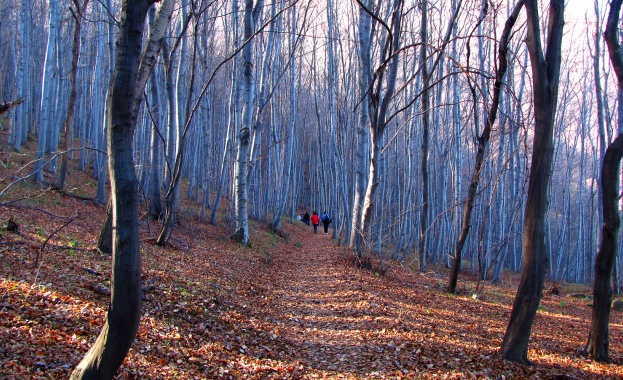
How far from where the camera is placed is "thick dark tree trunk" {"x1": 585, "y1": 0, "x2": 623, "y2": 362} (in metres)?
5.38

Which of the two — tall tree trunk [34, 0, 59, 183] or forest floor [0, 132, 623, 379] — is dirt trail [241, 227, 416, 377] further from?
tall tree trunk [34, 0, 59, 183]

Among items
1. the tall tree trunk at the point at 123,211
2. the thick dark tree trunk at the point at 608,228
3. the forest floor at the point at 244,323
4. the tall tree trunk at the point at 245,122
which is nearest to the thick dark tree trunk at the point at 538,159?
the forest floor at the point at 244,323

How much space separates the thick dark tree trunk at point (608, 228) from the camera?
538cm

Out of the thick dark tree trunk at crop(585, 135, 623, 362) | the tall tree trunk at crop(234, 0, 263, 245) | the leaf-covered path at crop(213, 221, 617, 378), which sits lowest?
the leaf-covered path at crop(213, 221, 617, 378)

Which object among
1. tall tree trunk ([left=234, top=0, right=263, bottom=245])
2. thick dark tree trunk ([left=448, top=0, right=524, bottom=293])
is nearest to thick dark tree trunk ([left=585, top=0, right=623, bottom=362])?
thick dark tree trunk ([left=448, top=0, right=524, bottom=293])

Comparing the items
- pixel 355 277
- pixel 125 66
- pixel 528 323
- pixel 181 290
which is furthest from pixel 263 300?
pixel 125 66

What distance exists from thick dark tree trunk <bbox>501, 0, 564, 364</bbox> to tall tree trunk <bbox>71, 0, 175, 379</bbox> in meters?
4.22

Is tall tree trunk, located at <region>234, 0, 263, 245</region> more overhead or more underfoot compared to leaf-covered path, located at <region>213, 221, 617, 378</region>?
more overhead

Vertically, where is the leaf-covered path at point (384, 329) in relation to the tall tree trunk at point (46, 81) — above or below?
below

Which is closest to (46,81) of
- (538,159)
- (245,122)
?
(245,122)

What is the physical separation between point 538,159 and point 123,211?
448 cm

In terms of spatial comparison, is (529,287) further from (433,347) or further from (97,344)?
(97,344)

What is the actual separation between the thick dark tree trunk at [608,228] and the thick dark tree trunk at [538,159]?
124 cm

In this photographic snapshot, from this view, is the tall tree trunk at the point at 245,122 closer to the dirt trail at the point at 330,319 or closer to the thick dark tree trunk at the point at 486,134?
the dirt trail at the point at 330,319
